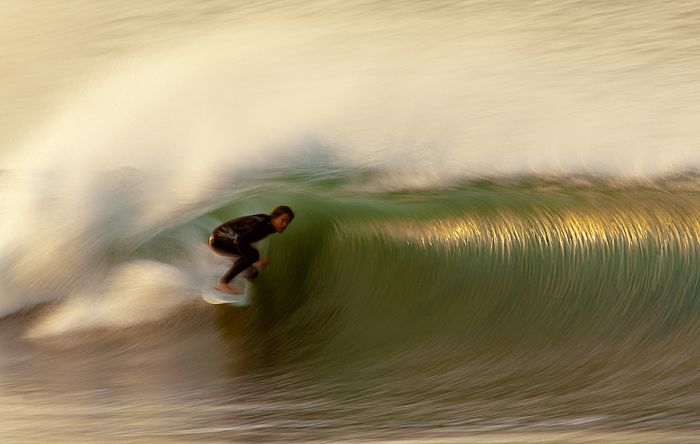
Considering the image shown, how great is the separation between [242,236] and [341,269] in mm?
1138

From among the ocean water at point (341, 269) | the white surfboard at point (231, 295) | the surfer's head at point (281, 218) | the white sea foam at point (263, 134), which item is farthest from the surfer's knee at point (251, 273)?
the white sea foam at point (263, 134)

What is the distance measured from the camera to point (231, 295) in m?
7.17

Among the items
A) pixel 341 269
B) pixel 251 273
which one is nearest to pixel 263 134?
pixel 341 269

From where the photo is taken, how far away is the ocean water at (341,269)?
208 inches

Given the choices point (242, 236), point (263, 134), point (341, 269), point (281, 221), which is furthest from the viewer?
point (263, 134)

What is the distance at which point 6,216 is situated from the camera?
874 cm

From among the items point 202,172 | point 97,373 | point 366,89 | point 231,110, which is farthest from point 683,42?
point 97,373

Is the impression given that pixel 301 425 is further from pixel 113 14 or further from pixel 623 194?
pixel 113 14

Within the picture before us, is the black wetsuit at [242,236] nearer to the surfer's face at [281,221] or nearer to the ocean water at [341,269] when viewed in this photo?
the surfer's face at [281,221]

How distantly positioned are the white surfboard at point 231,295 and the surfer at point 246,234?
0.26 meters

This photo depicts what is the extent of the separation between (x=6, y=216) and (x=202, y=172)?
1.69 metres

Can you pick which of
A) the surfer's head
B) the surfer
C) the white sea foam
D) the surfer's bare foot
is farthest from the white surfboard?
the white sea foam

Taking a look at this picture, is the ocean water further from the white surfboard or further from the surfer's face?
the surfer's face

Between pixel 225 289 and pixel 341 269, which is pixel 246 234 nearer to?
pixel 225 289
